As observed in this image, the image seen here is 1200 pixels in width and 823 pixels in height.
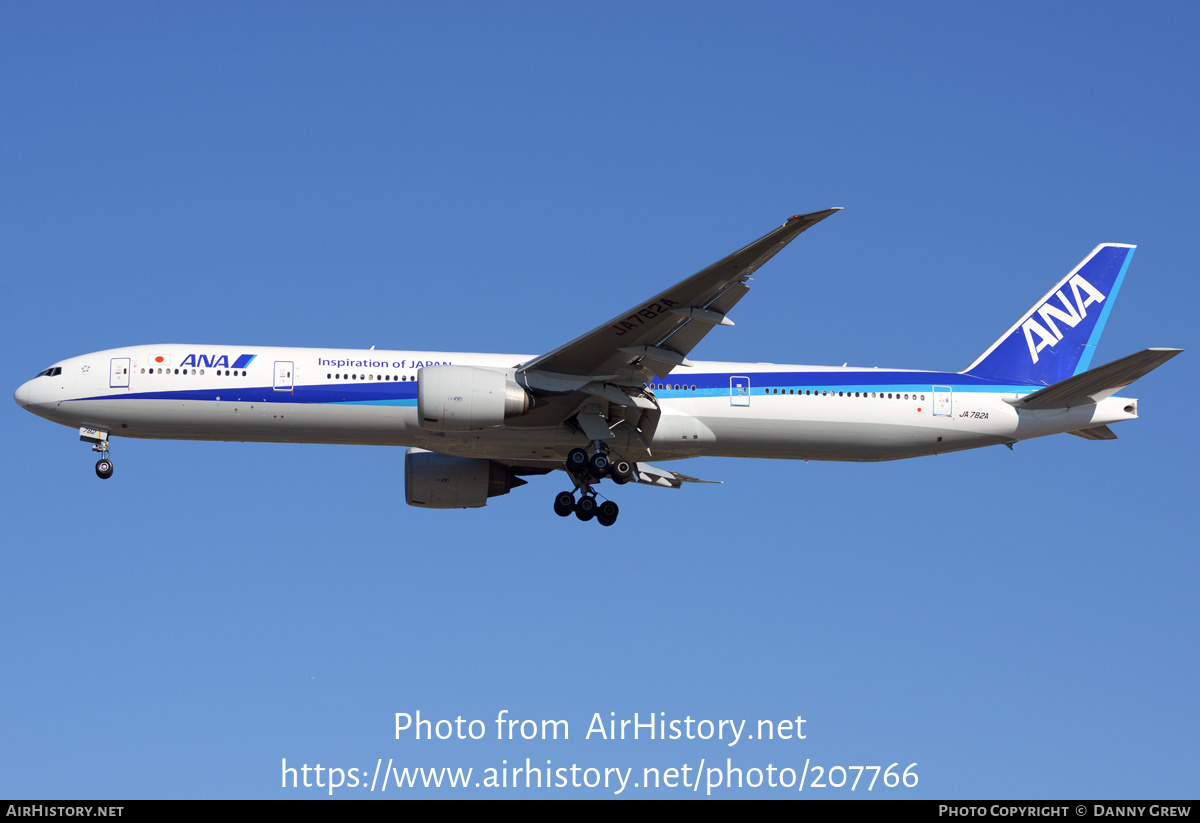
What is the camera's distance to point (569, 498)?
31141 mm

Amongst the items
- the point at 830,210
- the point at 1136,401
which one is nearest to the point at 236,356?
the point at 830,210

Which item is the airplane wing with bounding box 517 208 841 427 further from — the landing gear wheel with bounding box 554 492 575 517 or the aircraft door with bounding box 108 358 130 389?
the aircraft door with bounding box 108 358 130 389

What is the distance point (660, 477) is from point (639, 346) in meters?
6.97

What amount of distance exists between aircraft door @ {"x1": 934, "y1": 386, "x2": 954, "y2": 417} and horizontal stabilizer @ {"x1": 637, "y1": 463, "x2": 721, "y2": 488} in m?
6.22

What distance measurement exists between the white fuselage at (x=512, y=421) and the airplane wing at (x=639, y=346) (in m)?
1.20

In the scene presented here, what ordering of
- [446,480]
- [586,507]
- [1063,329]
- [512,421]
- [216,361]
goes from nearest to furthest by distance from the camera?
[512,421], [216,361], [586,507], [446,480], [1063,329]

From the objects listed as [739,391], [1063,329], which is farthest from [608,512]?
[1063,329]

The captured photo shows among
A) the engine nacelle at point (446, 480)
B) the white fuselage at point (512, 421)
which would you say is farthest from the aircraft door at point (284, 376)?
the engine nacelle at point (446, 480)

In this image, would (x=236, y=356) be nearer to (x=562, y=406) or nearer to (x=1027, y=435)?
(x=562, y=406)

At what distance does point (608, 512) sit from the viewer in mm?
30844

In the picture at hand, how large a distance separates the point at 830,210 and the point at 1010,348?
41.1 ft

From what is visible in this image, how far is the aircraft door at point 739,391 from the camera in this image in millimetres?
30281

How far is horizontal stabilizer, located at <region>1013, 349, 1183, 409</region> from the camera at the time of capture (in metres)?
28.4

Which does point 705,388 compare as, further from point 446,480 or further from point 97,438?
point 97,438
